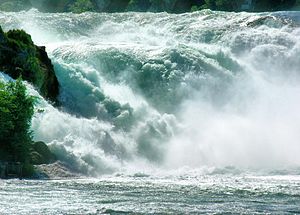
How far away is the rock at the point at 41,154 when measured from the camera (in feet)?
130

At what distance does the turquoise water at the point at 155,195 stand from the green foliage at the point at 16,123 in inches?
128

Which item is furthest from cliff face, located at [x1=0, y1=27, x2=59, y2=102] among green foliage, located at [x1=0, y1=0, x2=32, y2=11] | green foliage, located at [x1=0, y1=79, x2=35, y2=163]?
green foliage, located at [x1=0, y1=0, x2=32, y2=11]

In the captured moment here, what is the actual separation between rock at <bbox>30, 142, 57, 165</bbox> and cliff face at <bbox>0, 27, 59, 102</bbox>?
9.48m

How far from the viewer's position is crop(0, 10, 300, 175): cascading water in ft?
149

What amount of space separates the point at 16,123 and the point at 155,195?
1124cm

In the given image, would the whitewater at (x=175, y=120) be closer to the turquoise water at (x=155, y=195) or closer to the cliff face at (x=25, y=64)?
the turquoise water at (x=155, y=195)

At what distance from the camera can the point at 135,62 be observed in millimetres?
58344

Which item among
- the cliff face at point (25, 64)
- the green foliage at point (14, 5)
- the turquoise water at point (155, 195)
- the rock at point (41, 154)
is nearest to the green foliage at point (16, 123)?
the rock at point (41, 154)

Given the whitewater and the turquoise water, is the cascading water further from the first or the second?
the turquoise water

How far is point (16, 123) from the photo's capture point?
39.2 m

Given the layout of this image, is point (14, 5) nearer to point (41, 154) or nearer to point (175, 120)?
point (175, 120)

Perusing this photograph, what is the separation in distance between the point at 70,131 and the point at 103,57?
597 inches

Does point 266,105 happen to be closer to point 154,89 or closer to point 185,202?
point 154,89

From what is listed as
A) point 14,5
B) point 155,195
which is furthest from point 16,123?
point 14,5
